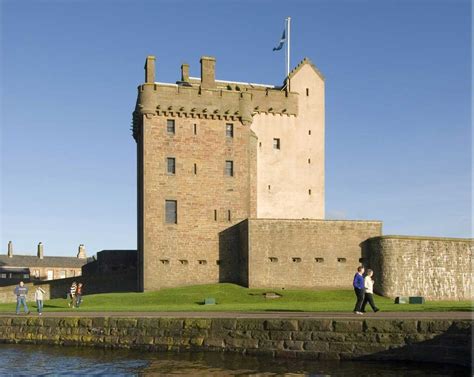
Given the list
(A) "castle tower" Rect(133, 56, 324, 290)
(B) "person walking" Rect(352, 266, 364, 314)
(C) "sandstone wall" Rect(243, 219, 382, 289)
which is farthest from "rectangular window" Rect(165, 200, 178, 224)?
(B) "person walking" Rect(352, 266, 364, 314)

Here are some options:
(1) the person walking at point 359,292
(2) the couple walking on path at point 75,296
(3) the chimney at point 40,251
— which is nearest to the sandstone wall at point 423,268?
(2) the couple walking on path at point 75,296

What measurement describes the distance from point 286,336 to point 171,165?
29.6 m

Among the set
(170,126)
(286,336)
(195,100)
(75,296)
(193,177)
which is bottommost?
(75,296)

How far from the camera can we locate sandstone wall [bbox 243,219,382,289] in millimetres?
46344

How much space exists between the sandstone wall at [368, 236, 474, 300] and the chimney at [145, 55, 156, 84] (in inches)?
848

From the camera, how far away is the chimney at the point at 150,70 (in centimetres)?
5173

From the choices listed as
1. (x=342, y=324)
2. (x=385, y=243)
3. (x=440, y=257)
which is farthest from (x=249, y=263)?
(x=342, y=324)

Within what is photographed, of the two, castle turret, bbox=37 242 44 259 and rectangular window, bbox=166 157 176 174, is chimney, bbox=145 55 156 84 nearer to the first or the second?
rectangular window, bbox=166 157 176 174

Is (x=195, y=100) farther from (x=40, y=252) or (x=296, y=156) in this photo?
(x=40, y=252)

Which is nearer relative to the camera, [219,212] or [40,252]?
[219,212]

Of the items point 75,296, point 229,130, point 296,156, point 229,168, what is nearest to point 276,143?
point 296,156

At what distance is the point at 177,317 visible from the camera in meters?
24.3

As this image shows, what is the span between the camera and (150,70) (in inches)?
2046

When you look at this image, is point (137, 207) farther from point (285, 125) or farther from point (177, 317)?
point (177, 317)
